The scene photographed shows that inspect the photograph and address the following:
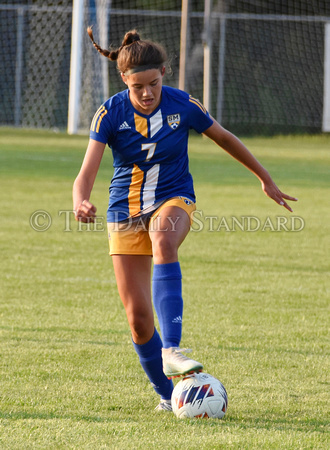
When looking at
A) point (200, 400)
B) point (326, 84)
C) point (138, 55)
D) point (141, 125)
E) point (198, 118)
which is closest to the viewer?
point (200, 400)

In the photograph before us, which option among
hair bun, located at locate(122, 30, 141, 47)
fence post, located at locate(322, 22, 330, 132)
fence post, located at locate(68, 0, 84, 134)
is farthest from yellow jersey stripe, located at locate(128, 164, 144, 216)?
fence post, located at locate(322, 22, 330, 132)

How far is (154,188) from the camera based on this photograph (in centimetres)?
386

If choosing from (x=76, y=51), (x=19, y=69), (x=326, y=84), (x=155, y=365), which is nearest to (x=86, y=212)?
(x=155, y=365)

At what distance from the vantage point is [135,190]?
386 cm

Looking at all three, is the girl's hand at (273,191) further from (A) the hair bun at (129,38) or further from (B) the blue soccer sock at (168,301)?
(A) the hair bun at (129,38)

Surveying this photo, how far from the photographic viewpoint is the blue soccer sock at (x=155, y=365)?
3.91 meters

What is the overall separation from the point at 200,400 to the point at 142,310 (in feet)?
1.65

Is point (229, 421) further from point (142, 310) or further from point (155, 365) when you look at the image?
point (142, 310)

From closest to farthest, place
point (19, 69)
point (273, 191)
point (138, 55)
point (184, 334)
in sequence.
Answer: point (138, 55)
point (273, 191)
point (184, 334)
point (19, 69)

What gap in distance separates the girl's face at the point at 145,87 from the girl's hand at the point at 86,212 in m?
0.63

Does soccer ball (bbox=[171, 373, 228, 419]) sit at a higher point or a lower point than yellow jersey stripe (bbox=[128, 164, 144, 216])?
lower

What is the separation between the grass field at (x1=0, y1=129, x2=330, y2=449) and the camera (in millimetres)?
3445

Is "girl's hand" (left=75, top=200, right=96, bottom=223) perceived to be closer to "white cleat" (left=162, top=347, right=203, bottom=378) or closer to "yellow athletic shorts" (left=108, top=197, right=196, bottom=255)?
"yellow athletic shorts" (left=108, top=197, right=196, bottom=255)

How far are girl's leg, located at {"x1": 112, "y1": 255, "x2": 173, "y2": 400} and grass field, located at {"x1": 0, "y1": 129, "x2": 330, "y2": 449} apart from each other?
0.44 ft
